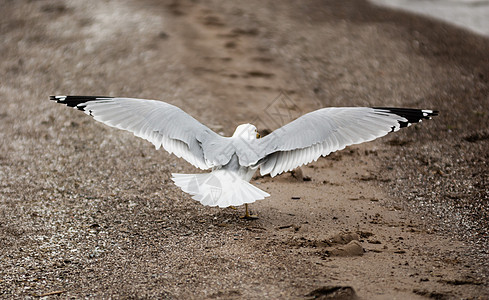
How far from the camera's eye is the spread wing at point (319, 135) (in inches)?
183

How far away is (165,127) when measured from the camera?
4840mm

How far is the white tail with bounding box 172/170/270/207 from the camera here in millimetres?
4098

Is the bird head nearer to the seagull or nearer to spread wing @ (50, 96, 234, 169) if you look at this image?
the seagull

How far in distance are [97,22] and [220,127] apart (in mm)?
4280

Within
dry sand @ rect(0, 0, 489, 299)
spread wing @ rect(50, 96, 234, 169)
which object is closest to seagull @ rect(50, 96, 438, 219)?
spread wing @ rect(50, 96, 234, 169)

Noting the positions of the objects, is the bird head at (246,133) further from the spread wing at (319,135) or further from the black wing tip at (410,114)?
the black wing tip at (410,114)

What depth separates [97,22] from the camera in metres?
9.70

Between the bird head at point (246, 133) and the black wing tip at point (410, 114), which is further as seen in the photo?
the bird head at point (246, 133)

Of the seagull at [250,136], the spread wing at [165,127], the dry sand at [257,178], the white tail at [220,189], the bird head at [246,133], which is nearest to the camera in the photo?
the dry sand at [257,178]

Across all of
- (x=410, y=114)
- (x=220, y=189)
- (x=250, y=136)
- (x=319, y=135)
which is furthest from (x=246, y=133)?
(x=410, y=114)

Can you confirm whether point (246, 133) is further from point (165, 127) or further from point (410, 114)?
point (410, 114)

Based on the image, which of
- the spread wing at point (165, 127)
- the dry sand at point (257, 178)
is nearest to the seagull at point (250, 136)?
the spread wing at point (165, 127)

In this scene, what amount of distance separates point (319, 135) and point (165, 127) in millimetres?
1424

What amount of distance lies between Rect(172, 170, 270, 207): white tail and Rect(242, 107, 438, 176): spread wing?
0.90 ft
